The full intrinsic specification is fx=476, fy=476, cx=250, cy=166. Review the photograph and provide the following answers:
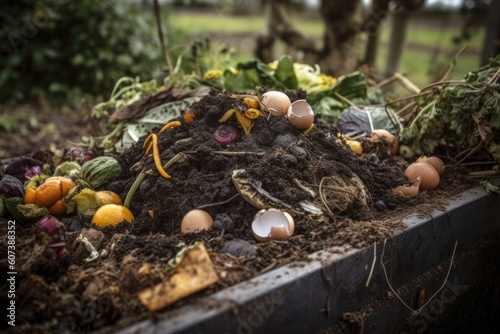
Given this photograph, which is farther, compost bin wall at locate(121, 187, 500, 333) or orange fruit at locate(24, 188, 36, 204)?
orange fruit at locate(24, 188, 36, 204)

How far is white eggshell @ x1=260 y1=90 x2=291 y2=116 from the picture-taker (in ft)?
8.97

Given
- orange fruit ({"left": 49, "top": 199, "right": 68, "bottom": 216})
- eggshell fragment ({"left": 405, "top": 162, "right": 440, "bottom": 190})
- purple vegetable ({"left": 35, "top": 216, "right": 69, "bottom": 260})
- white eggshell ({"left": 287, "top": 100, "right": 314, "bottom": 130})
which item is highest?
white eggshell ({"left": 287, "top": 100, "right": 314, "bottom": 130})

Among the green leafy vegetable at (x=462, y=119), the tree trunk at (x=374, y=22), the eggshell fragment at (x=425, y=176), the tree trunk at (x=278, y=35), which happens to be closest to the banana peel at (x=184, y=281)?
the eggshell fragment at (x=425, y=176)

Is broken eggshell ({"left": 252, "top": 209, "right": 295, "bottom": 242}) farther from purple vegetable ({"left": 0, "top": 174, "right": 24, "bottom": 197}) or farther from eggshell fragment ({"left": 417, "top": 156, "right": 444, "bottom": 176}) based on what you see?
purple vegetable ({"left": 0, "top": 174, "right": 24, "bottom": 197})

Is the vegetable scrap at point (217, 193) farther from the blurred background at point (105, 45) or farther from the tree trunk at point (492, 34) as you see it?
the tree trunk at point (492, 34)

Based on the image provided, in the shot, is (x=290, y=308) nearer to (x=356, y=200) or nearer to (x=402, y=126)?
(x=356, y=200)

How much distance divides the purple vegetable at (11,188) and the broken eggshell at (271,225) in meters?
1.51

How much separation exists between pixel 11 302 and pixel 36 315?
16cm

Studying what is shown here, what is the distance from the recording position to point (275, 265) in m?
1.97

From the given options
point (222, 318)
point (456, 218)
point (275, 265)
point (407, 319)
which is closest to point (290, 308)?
point (275, 265)

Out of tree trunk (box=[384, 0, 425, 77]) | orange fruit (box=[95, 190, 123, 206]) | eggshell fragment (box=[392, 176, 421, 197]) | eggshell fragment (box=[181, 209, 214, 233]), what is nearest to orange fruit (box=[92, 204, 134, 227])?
orange fruit (box=[95, 190, 123, 206])

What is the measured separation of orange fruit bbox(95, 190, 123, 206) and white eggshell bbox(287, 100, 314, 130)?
1.08m

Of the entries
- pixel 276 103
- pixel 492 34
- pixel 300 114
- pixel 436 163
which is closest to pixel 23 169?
pixel 276 103

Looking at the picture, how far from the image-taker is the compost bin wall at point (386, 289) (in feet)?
5.62
